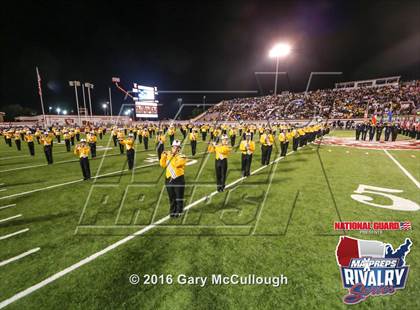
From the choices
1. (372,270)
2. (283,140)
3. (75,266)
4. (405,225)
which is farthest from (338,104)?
(75,266)

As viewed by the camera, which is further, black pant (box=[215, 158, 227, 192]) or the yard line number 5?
black pant (box=[215, 158, 227, 192])

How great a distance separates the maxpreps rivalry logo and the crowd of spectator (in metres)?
40.3

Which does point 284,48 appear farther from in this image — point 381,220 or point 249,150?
point 381,220

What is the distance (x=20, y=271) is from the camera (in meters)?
3.71

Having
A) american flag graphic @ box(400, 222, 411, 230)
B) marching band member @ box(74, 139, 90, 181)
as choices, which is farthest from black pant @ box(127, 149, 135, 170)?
american flag graphic @ box(400, 222, 411, 230)

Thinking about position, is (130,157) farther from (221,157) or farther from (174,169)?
(174,169)

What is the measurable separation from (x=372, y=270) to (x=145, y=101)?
5046 cm

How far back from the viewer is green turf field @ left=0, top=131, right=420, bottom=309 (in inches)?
125

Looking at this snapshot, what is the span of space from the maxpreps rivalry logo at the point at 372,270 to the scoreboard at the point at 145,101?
1907 inches

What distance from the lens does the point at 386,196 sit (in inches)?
271

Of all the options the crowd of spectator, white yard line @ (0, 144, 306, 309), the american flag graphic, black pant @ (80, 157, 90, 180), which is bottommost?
white yard line @ (0, 144, 306, 309)

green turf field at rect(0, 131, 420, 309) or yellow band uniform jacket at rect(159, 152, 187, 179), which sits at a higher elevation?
yellow band uniform jacket at rect(159, 152, 187, 179)

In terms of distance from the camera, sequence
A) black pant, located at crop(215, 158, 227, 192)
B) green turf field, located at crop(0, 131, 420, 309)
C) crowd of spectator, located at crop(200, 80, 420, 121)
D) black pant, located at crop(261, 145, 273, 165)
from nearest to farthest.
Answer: green turf field, located at crop(0, 131, 420, 309) → black pant, located at crop(215, 158, 227, 192) → black pant, located at crop(261, 145, 273, 165) → crowd of spectator, located at crop(200, 80, 420, 121)

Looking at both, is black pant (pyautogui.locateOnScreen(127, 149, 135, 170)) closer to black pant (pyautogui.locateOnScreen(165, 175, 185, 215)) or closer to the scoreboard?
black pant (pyautogui.locateOnScreen(165, 175, 185, 215))
